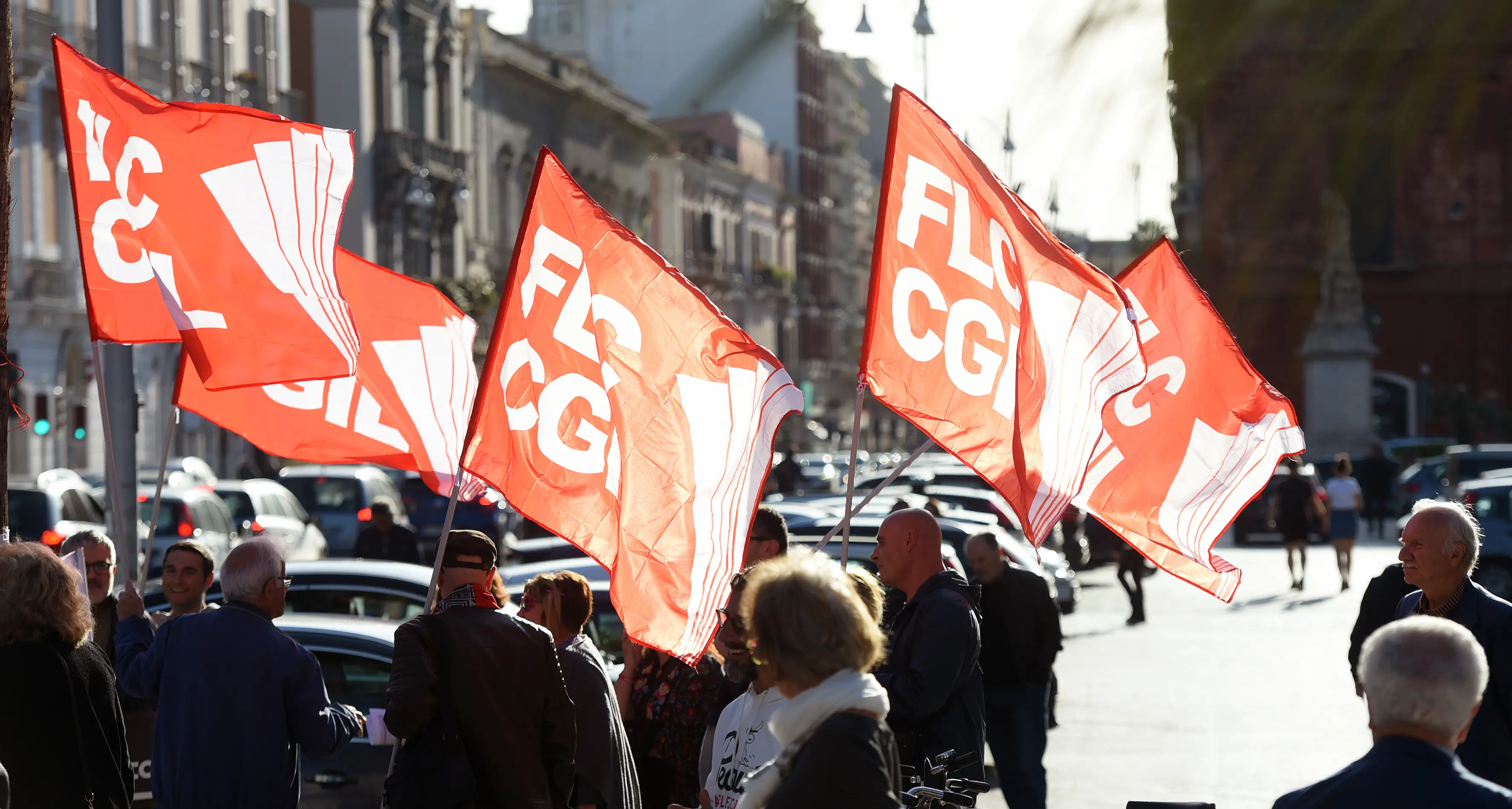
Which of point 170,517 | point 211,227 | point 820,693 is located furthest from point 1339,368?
point 820,693

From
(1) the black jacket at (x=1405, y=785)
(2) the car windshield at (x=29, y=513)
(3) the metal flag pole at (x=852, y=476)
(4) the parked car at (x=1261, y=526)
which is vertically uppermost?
(3) the metal flag pole at (x=852, y=476)

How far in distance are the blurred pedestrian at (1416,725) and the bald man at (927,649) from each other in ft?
8.42

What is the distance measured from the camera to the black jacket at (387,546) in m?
17.0

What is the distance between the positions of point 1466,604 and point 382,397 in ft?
14.7

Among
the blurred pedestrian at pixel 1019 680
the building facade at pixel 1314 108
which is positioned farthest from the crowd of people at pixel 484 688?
the blurred pedestrian at pixel 1019 680

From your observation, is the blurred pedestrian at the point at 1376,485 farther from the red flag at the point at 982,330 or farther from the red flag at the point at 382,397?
the red flag at the point at 982,330

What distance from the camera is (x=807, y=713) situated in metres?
3.47

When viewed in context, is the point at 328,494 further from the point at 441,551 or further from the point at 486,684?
the point at 486,684

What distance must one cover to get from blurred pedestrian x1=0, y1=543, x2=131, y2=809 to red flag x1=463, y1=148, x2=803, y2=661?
5.04 feet

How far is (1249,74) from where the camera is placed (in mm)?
1869

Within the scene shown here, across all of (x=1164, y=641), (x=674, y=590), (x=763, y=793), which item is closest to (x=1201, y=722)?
(x=1164, y=641)

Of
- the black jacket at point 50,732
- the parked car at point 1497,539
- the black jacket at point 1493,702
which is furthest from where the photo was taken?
the parked car at point 1497,539

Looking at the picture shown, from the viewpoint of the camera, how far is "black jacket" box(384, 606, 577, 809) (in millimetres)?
5555

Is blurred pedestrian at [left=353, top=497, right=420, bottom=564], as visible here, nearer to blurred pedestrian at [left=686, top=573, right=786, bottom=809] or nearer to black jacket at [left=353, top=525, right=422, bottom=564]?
black jacket at [left=353, top=525, right=422, bottom=564]
